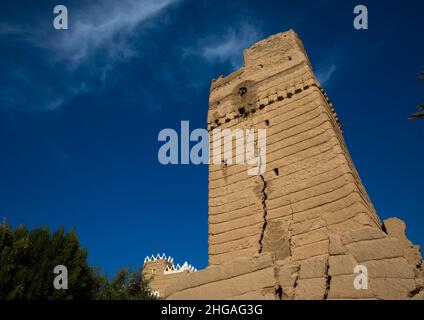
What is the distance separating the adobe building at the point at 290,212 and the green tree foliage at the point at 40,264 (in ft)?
29.3

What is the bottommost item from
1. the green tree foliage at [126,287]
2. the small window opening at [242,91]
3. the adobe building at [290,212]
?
the green tree foliage at [126,287]

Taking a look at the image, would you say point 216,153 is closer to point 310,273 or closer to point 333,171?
point 333,171

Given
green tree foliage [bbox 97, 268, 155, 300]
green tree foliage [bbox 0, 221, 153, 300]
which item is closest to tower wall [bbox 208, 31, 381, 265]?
green tree foliage [bbox 0, 221, 153, 300]

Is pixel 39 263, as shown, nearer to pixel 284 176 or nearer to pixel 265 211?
pixel 265 211

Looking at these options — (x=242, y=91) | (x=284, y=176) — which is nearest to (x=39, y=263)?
(x=242, y=91)

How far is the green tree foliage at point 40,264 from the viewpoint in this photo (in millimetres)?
13109

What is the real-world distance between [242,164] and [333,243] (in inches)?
128

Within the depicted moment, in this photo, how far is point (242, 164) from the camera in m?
8.54

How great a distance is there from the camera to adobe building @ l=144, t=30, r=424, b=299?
17.9 feet

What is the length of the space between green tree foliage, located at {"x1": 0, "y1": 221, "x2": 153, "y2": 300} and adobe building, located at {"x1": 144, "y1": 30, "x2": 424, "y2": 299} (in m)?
8.93

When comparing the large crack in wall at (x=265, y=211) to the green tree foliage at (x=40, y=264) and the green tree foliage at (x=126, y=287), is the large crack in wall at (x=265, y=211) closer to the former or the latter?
the green tree foliage at (x=40, y=264)

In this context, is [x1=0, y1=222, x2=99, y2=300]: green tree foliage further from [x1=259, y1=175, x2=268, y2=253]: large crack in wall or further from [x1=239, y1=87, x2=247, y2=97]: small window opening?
[x1=239, y1=87, x2=247, y2=97]: small window opening

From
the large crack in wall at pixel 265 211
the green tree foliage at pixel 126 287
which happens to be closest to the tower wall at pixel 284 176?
the large crack in wall at pixel 265 211
